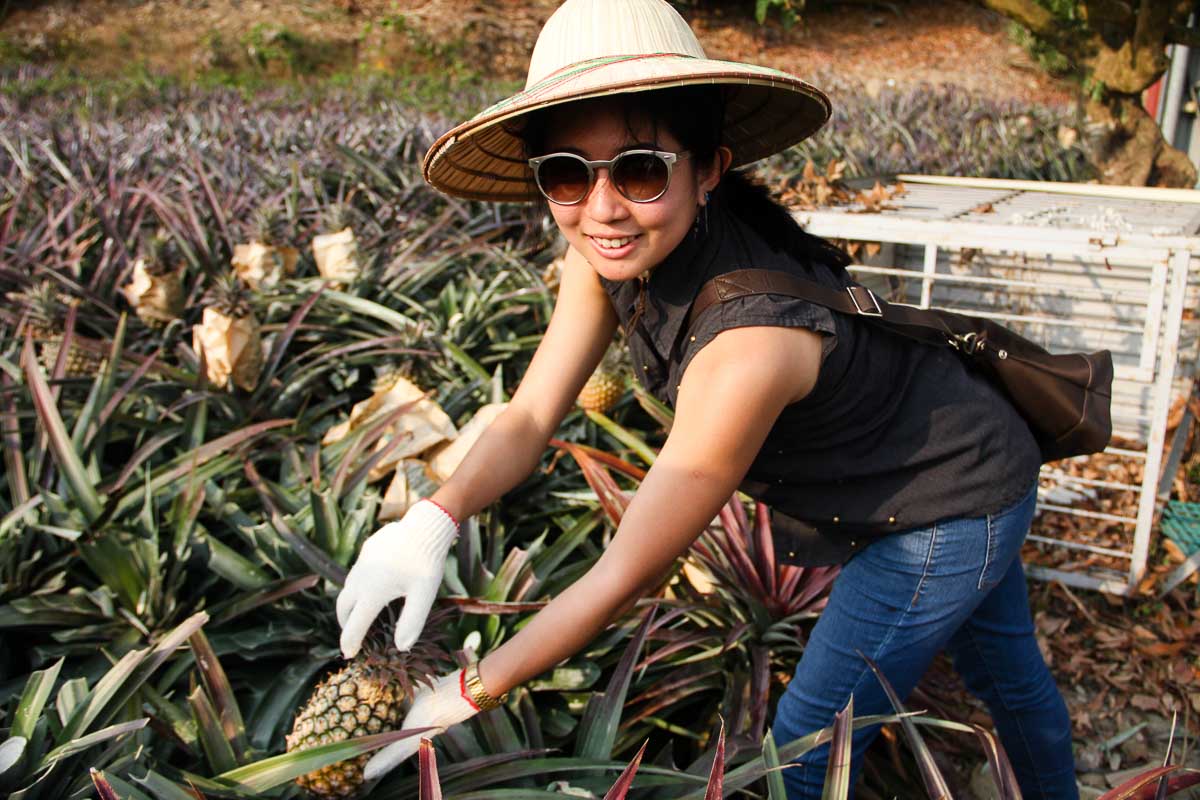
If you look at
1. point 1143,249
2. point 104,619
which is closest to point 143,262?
point 104,619

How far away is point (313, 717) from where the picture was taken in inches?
55.7

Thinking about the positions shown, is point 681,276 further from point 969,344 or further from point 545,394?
point 969,344

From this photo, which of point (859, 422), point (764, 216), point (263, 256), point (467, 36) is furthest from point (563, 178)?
point (467, 36)

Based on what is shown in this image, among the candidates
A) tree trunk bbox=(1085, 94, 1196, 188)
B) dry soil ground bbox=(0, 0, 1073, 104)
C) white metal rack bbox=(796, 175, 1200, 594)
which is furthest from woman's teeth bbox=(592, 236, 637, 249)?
dry soil ground bbox=(0, 0, 1073, 104)

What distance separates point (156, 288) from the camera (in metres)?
2.99

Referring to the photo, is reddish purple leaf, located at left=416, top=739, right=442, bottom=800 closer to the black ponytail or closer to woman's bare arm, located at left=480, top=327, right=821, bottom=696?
woman's bare arm, located at left=480, top=327, right=821, bottom=696

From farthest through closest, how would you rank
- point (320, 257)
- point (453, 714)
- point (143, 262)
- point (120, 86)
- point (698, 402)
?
point (120, 86) < point (320, 257) < point (143, 262) < point (453, 714) < point (698, 402)

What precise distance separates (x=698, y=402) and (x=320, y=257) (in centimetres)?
247

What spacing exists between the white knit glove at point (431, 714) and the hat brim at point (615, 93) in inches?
32.6

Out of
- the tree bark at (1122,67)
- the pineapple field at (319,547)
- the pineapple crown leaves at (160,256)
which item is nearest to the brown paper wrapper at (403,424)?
the pineapple field at (319,547)

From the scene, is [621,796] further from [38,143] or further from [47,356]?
[38,143]

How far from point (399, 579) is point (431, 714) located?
224 mm

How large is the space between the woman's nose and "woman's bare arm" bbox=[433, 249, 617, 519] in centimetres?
34

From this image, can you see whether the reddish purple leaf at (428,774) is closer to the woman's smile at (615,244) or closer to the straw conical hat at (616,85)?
the woman's smile at (615,244)
